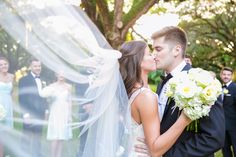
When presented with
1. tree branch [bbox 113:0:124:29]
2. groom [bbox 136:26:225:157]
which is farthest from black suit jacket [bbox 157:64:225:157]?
tree branch [bbox 113:0:124:29]

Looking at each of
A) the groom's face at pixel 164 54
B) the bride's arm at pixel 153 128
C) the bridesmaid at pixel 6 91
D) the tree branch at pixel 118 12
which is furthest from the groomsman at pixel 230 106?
the bridesmaid at pixel 6 91

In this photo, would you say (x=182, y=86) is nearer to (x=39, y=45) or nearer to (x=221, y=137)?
(x=221, y=137)

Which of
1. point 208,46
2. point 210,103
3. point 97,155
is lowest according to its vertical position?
point 97,155

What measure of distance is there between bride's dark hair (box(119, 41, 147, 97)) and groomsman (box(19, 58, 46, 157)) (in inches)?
26.6

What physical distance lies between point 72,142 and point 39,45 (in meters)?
0.59

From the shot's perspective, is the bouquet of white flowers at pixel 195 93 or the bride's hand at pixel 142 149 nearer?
the bouquet of white flowers at pixel 195 93

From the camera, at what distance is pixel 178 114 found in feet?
9.93

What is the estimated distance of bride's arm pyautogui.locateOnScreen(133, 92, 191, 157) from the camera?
9.45ft

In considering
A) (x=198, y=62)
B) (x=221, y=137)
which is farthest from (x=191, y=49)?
(x=221, y=137)

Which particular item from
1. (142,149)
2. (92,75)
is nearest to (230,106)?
(142,149)

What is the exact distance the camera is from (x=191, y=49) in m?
24.6

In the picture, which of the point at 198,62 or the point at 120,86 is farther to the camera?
the point at 198,62

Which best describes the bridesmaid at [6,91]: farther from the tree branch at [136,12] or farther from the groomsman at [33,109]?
the tree branch at [136,12]

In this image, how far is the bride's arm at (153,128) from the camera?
2.88m
